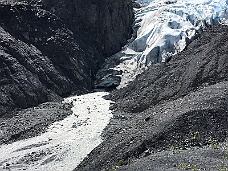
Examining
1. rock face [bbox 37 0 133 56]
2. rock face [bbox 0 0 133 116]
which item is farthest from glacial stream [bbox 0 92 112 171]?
rock face [bbox 37 0 133 56]

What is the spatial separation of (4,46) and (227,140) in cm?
2782

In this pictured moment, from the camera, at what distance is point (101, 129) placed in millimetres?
28828

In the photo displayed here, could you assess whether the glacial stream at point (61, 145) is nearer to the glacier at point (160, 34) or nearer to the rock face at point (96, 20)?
the glacier at point (160, 34)

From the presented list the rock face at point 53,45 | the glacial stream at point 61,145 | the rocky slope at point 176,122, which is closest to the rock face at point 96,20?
the rock face at point 53,45

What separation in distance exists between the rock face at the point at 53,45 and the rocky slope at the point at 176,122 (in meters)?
8.99

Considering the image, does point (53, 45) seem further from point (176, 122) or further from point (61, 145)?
point (176, 122)

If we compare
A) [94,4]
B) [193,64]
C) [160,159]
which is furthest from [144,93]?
[94,4]

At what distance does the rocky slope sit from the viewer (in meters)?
16.8

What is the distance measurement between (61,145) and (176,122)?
29.4 ft

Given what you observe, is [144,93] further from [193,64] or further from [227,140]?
[227,140]

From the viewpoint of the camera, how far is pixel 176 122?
20.8 metres

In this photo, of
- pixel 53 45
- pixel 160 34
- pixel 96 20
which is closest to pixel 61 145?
pixel 53 45

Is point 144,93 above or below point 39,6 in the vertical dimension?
below

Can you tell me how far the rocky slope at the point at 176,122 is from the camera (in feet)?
55.0
